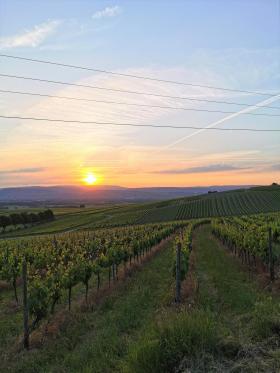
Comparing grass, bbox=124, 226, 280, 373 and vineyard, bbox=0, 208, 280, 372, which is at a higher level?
grass, bbox=124, 226, 280, 373

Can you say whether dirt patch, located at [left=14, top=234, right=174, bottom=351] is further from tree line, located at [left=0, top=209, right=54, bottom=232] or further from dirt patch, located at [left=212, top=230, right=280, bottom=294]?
tree line, located at [left=0, top=209, right=54, bottom=232]

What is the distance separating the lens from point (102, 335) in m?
9.20

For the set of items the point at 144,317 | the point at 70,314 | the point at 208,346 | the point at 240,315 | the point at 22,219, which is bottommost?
the point at 22,219

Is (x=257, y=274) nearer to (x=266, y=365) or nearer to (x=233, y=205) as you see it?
(x=266, y=365)

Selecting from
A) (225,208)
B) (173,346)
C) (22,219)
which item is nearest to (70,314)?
(173,346)

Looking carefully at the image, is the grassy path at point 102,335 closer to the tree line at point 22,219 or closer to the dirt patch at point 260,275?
the dirt patch at point 260,275

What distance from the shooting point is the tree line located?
80.8 metres

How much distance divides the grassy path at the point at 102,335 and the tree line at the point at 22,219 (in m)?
71.5

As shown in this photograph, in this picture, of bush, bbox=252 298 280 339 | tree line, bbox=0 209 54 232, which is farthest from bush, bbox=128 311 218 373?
tree line, bbox=0 209 54 232

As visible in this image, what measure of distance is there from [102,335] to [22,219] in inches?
3231

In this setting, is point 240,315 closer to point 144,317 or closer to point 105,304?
point 144,317

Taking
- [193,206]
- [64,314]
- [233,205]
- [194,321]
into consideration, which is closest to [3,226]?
[193,206]

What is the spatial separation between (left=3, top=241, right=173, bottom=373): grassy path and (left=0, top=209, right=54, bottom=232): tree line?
235 feet

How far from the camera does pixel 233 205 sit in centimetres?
8019
